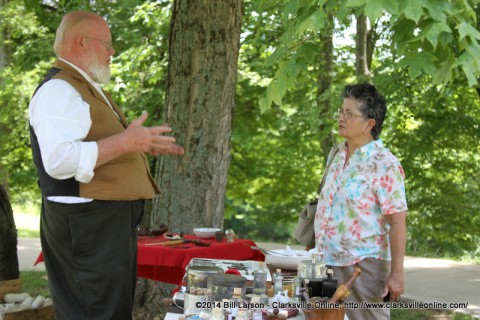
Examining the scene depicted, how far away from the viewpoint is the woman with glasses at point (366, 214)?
3467 mm

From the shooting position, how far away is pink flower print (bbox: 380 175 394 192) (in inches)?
137

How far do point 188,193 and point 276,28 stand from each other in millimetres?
5802

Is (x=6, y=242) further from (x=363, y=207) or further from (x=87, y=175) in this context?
(x=363, y=207)

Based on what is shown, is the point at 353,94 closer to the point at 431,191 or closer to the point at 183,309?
the point at 183,309

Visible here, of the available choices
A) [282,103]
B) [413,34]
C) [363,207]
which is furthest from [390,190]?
[282,103]

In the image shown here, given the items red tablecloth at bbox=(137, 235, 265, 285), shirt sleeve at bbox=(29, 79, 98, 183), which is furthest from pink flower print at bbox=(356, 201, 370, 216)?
shirt sleeve at bbox=(29, 79, 98, 183)

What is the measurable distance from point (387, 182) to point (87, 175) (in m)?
1.67

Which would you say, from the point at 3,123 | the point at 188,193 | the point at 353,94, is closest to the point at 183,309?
the point at 353,94

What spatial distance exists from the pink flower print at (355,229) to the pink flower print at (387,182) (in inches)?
10.0

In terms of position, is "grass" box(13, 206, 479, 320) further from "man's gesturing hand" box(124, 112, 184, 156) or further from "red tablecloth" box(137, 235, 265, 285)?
"man's gesturing hand" box(124, 112, 184, 156)

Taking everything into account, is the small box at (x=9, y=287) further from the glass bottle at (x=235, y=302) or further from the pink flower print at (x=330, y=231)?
the glass bottle at (x=235, y=302)

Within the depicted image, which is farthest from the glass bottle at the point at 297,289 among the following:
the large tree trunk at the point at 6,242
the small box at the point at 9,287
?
the large tree trunk at the point at 6,242

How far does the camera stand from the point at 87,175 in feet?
8.92

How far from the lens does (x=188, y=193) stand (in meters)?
5.44
